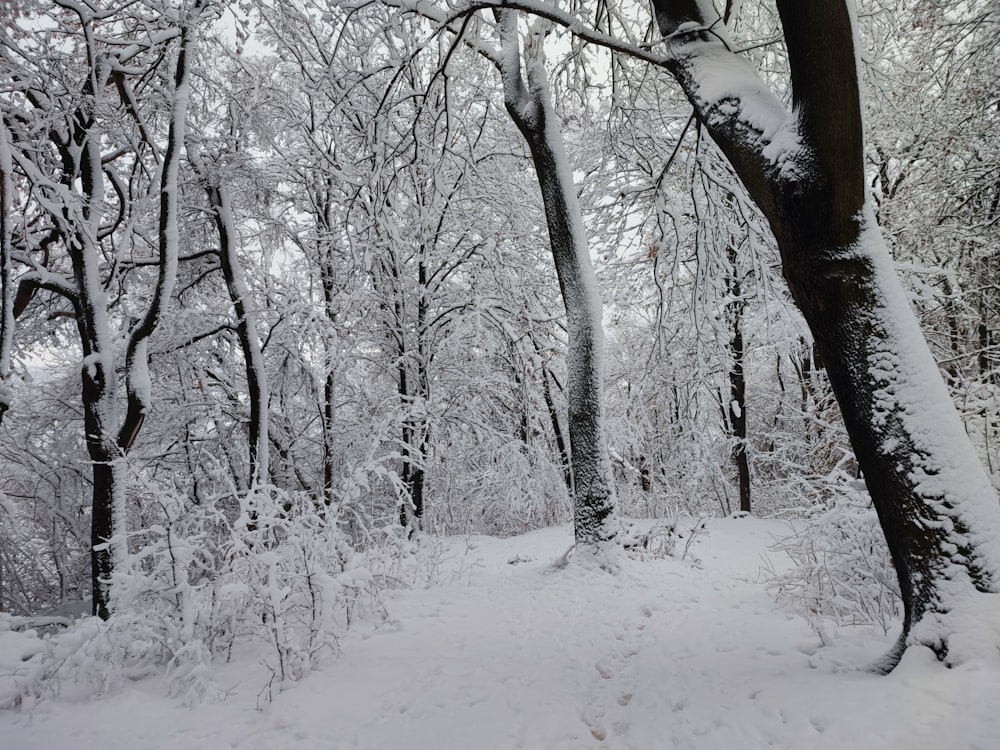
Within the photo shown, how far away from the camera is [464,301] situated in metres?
8.59

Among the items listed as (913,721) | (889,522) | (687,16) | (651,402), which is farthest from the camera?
(651,402)

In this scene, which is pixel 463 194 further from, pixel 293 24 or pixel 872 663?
pixel 872 663

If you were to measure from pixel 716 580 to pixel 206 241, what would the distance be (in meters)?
9.53

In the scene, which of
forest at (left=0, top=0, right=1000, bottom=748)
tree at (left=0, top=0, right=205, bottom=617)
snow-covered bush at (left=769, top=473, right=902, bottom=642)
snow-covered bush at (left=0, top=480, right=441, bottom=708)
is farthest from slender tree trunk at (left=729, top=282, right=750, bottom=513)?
tree at (left=0, top=0, right=205, bottom=617)

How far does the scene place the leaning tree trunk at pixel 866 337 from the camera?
6.73 ft

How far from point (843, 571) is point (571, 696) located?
2287 mm

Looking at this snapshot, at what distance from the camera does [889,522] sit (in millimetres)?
2232

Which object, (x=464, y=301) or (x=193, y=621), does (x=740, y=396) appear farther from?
(x=193, y=621)

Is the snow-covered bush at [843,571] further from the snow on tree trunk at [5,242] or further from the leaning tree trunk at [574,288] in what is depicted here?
the snow on tree trunk at [5,242]

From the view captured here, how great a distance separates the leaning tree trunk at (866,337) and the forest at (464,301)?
14 millimetres

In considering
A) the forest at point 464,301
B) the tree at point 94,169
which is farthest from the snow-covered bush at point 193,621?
the tree at point 94,169

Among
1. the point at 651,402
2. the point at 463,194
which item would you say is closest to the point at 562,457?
the point at 651,402

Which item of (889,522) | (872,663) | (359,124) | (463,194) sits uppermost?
(359,124)

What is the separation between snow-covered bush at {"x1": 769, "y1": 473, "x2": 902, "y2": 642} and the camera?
3.21 m
